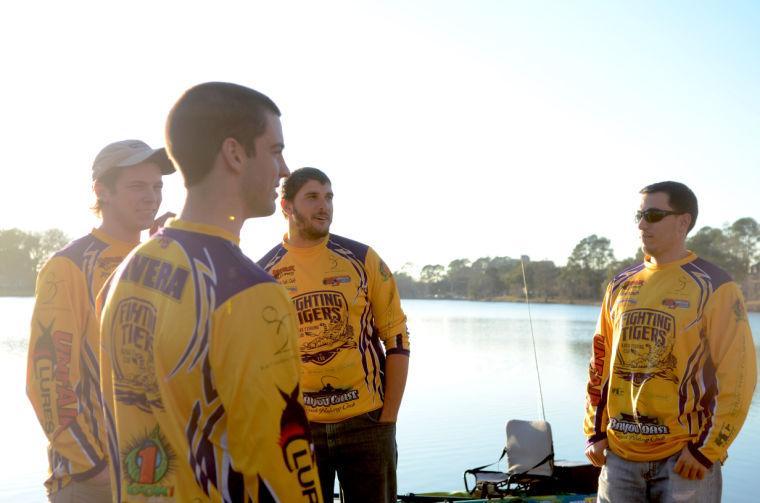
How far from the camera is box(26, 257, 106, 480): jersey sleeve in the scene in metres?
2.68

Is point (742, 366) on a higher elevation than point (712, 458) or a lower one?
higher

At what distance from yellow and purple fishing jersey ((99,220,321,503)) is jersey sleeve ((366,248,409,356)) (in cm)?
221

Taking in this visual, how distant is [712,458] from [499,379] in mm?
15211

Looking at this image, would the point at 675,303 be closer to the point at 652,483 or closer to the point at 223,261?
the point at 652,483

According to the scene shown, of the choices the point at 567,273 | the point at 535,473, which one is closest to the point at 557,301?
the point at 567,273

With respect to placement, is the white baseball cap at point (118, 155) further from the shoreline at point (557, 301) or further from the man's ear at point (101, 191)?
the shoreline at point (557, 301)

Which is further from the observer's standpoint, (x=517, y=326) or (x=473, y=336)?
(x=517, y=326)

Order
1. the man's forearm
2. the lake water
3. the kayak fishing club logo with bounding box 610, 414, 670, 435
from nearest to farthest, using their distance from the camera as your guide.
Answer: the kayak fishing club logo with bounding box 610, 414, 670, 435, the man's forearm, the lake water

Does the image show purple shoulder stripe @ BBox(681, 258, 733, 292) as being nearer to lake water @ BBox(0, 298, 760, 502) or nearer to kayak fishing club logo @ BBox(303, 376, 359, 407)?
kayak fishing club logo @ BBox(303, 376, 359, 407)

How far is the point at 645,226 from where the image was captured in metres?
3.73

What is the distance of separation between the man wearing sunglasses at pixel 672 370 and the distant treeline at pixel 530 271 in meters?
26.7

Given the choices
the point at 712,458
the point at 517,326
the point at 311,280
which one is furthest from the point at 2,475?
the point at 517,326

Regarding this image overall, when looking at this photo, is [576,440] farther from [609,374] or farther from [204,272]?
[204,272]

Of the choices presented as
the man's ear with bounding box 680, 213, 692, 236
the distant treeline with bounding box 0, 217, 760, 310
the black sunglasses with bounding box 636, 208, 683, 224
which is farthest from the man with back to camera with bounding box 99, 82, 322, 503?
the distant treeline with bounding box 0, 217, 760, 310
